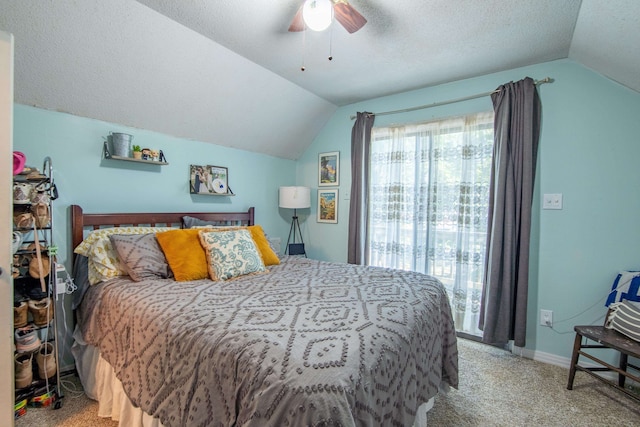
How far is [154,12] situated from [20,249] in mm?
1668

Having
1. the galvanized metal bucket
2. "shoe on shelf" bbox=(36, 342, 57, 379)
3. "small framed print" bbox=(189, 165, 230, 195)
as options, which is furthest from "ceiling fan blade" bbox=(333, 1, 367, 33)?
"shoe on shelf" bbox=(36, 342, 57, 379)

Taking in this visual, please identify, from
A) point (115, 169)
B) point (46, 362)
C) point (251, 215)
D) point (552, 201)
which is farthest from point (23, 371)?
point (552, 201)

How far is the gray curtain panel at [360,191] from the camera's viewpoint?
3.41 m

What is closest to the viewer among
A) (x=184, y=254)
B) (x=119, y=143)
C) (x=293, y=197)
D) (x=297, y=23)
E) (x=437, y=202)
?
(x=297, y=23)

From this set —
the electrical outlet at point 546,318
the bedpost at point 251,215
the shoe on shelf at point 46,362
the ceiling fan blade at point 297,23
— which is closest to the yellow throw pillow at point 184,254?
the shoe on shelf at point 46,362

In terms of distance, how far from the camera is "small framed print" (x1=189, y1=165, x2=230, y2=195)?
2938mm

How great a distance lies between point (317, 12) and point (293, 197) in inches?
88.8

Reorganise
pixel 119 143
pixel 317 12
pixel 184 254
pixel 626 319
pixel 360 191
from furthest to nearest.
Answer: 1. pixel 360 191
2. pixel 119 143
3. pixel 184 254
4. pixel 626 319
5. pixel 317 12

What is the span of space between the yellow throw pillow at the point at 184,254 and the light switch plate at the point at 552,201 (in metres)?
2.80

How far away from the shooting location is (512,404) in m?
1.92

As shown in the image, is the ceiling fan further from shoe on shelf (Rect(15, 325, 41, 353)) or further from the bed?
shoe on shelf (Rect(15, 325, 41, 353))

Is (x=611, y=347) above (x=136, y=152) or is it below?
below

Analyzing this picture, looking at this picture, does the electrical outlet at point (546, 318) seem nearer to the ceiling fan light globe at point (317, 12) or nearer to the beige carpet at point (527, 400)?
the beige carpet at point (527, 400)

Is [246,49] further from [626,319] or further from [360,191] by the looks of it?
[626,319]
